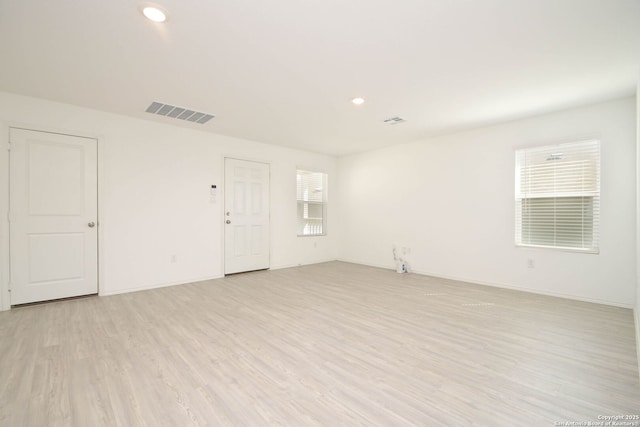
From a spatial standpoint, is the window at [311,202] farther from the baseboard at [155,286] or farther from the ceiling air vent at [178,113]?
the ceiling air vent at [178,113]

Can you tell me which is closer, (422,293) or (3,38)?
(3,38)

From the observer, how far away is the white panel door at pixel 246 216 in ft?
17.7

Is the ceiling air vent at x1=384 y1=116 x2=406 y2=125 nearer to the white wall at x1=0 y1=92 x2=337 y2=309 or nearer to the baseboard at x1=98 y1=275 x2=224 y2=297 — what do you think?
the white wall at x1=0 y1=92 x2=337 y2=309

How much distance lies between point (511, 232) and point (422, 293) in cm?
170

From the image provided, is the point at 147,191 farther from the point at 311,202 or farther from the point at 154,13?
the point at 311,202

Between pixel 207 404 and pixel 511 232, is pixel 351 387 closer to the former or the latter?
pixel 207 404

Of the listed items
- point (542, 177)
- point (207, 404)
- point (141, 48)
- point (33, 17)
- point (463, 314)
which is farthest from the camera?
point (542, 177)

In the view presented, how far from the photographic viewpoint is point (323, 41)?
240cm

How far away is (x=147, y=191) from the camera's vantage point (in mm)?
4469

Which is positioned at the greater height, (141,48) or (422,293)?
(141,48)

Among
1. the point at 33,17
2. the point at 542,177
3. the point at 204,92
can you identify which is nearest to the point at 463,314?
the point at 542,177

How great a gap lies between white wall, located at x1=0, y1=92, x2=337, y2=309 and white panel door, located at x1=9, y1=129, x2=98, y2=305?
0.31 feet

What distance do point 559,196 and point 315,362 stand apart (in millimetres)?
4104

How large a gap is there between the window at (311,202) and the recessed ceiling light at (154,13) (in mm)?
4559
